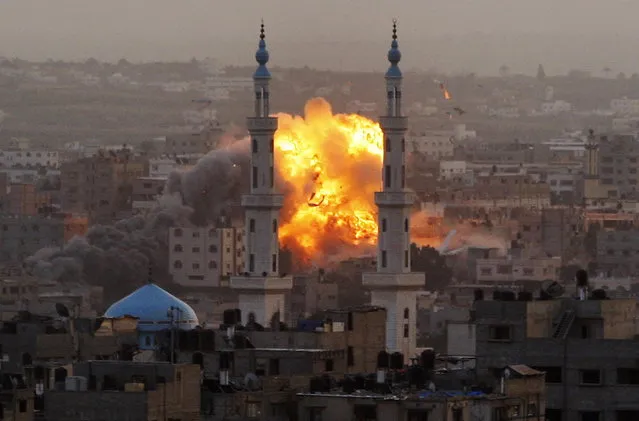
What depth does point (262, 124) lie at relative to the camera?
276ft

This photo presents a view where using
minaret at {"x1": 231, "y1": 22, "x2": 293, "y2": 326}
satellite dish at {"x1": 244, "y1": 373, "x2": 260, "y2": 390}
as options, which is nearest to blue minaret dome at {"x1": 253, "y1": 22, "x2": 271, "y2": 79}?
minaret at {"x1": 231, "y1": 22, "x2": 293, "y2": 326}

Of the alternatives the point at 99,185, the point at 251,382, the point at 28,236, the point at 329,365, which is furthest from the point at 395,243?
the point at 99,185

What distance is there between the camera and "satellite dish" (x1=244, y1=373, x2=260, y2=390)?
44531mm

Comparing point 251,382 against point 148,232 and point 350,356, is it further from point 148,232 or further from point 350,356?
point 148,232

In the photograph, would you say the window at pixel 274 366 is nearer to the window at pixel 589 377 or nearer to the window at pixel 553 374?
the window at pixel 553 374

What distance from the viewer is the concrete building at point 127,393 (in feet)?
134

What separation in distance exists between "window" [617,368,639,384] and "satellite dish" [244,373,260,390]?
13.3 feet

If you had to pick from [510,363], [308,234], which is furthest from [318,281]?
[510,363]

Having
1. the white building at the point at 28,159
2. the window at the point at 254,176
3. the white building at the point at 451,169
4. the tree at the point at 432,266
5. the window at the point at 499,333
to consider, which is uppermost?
the white building at the point at 28,159

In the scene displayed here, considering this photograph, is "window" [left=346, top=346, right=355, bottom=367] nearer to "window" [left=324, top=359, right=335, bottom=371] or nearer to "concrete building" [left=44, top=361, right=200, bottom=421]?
"window" [left=324, top=359, right=335, bottom=371]

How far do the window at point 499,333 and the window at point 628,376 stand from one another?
1591 mm

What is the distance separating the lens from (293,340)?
56.1 m

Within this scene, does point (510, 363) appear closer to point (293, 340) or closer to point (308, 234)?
point (293, 340)

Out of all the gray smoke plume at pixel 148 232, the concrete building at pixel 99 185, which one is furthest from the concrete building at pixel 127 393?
the concrete building at pixel 99 185
